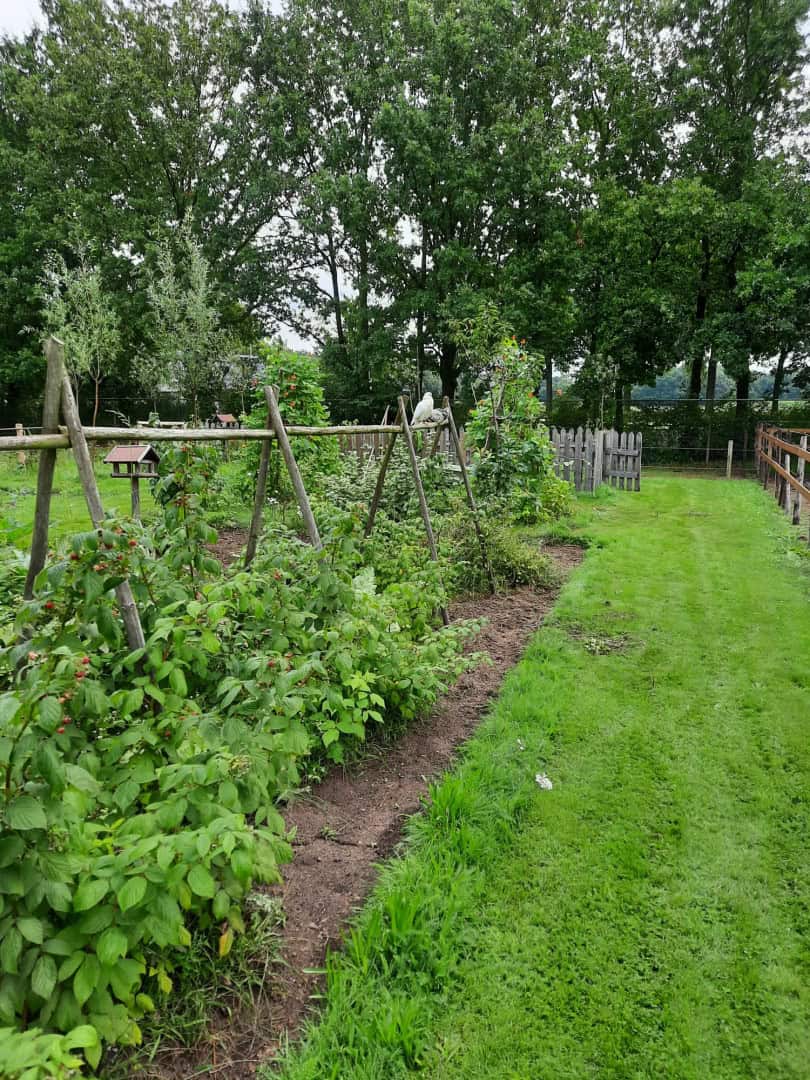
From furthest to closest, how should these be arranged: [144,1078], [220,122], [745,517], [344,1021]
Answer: [220,122]
[745,517]
[344,1021]
[144,1078]

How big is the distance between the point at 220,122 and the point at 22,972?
27.1 metres

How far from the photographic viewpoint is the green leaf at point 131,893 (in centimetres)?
138

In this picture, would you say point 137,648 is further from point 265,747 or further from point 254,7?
point 254,7

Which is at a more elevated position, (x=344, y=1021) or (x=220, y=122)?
(x=220, y=122)

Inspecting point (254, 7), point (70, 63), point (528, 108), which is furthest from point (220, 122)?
point (528, 108)

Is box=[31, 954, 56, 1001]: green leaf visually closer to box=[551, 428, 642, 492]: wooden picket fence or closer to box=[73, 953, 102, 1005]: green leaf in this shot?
box=[73, 953, 102, 1005]: green leaf

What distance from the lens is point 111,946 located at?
1382 mm

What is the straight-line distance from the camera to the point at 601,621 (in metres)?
5.11

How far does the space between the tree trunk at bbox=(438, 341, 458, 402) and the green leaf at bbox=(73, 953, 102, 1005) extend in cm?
2064

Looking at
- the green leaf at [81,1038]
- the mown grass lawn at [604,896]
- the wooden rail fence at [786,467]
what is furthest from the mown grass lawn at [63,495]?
the wooden rail fence at [786,467]

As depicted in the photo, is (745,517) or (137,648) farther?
(745,517)

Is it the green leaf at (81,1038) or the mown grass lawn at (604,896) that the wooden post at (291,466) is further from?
the green leaf at (81,1038)

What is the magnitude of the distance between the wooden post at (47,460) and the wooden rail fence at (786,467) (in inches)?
294

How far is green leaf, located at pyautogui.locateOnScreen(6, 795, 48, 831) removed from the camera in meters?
1.30
